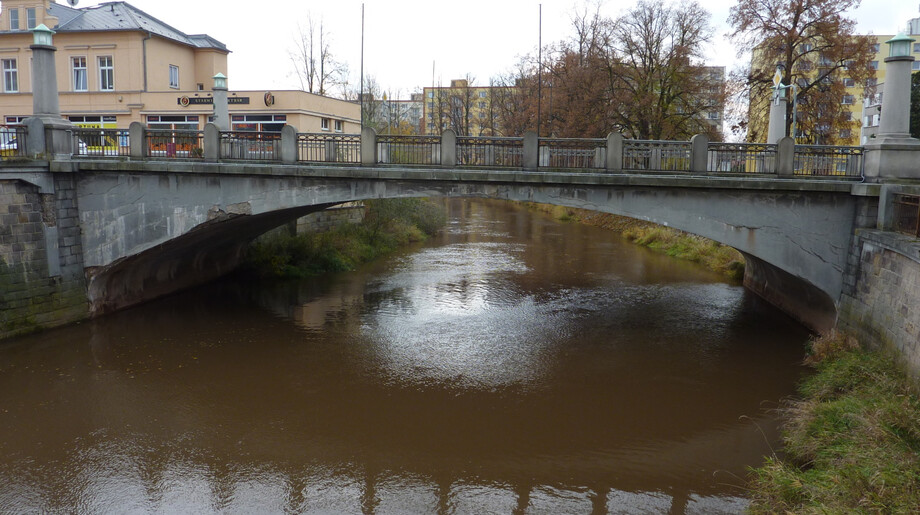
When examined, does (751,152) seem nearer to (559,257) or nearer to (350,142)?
(350,142)

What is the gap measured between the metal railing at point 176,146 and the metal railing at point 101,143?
1.54 feet

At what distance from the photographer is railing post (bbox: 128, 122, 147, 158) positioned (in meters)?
14.7

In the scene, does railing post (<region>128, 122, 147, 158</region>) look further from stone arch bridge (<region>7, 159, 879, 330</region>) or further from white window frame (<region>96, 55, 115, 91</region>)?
white window frame (<region>96, 55, 115, 91</region>)

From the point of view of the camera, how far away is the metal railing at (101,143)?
14977mm

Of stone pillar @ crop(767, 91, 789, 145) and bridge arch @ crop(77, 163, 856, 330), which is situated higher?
stone pillar @ crop(767, 91, 789, 145)

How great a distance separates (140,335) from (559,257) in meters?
14.5

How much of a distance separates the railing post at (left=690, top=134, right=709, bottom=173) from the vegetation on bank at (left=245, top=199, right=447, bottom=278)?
1247cm

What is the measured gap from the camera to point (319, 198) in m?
14.2

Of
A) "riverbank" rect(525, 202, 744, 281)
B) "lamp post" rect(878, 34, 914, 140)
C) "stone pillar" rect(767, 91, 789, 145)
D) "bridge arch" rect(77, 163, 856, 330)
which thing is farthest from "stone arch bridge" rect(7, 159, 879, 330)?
"riverbank" rect(525, 202, 744, 281)

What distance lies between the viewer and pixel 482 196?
1380cm

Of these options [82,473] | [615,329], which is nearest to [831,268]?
[615,329]

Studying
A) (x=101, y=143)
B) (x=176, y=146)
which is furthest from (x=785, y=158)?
(x=101, y=143)

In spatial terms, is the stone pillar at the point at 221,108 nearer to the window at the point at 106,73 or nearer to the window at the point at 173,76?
the window at the point at 106,73

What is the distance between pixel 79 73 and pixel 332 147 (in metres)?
17.0
